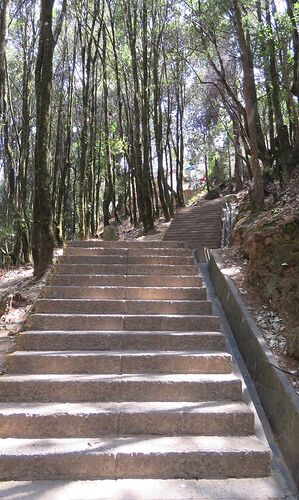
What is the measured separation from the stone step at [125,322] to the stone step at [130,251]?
6.00 ft

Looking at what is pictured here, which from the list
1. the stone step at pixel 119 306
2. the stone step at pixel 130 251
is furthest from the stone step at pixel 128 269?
the stone step at pixel 119 306

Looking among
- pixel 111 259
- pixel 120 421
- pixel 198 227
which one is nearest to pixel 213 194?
pixel 198 227

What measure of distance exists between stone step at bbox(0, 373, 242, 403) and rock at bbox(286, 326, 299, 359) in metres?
0.59

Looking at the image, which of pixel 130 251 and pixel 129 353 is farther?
pixel 130 251

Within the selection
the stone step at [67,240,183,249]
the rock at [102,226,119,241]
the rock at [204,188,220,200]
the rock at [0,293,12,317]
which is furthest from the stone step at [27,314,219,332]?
the rock at [204,188,220,200]

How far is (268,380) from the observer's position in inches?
158

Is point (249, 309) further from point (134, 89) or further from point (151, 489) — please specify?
point (134, 89)

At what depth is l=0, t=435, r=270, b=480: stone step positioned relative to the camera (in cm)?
324

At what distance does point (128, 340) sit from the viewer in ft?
15.4

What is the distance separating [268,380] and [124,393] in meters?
1.32

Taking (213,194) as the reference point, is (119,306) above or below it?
below

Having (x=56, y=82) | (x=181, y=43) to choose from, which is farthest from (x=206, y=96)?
(x=56, y=82)

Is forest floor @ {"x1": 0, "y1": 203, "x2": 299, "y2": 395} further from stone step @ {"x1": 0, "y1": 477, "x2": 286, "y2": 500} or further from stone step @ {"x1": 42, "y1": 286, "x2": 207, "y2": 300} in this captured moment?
stone step @ {"x1": 0, "y1": 477, "x2": 286, "y2": 500}

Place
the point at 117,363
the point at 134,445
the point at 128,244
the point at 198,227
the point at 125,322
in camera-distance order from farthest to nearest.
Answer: the point at 198,227, the point at 128,244, the point at 125,322, the point at 117,363, the point at 134,445
